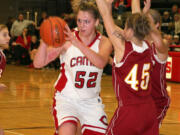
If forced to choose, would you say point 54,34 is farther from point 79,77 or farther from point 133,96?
point 133,96

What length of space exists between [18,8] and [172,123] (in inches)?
694

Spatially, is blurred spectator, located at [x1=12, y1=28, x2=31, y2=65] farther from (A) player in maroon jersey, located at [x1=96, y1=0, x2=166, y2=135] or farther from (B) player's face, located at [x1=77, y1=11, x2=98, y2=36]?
(A) player in maroon jersey, located at [x1=96, y1=0, x2=166, y2=135]

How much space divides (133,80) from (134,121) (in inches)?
13.6

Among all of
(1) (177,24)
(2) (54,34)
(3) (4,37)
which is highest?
(2) (54,34)

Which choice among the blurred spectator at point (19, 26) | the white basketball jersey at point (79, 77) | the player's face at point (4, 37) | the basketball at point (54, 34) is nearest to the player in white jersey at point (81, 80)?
the white basketball jersey at point (79, 77)

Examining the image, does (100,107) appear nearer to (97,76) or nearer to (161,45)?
(97,76)

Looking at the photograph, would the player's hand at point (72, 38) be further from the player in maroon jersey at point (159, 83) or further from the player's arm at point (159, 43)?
the player in maroon jersey at point (159, 83)

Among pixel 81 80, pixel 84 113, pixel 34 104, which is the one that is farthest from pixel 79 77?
pixel 34 104

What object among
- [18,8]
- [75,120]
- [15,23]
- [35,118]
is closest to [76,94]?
[75,120]

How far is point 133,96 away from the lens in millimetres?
3797

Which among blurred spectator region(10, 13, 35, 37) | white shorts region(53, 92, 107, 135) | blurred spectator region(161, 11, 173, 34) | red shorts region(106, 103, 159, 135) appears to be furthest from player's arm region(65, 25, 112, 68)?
blurred spectator region(10, 13, 35, 37)

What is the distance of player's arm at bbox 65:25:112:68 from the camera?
12.8ft

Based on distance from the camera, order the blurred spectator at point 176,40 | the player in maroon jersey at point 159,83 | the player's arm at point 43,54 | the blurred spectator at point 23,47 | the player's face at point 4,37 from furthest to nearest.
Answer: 1. the blurred spectator at point 23,47
2. the blurred spectator at point 176,40
3. the player's face at point 4,37
4. the player in maroon jersey at point 159,83
5. the player's arm at point 43,54

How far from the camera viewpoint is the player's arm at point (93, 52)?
3.89 m
